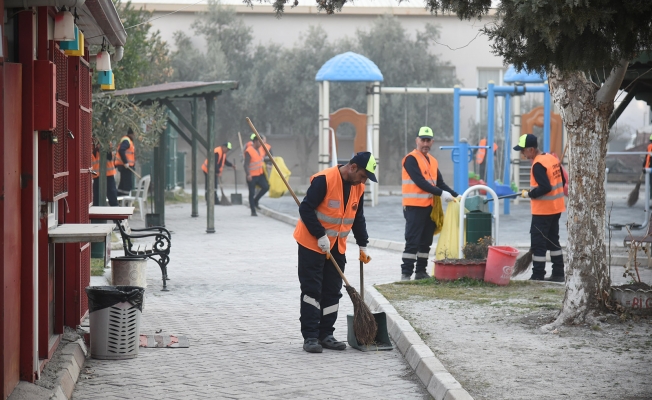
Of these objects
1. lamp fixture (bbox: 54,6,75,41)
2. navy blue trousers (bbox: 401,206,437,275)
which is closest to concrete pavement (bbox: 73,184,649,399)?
navy blue trousers (bbox: 401,206,437,275)

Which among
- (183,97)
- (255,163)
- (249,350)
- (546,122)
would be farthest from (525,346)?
(546,122)

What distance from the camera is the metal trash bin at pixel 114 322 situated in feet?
24.4

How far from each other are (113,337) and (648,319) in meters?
4.67

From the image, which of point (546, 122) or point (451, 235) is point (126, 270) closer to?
point (451, 235)

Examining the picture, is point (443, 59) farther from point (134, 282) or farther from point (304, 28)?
point (134, 282)

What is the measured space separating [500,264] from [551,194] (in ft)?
4.17

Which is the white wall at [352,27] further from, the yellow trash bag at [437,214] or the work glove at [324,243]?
the work glove at [324,243]

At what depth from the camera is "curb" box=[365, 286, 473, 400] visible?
6.23 m

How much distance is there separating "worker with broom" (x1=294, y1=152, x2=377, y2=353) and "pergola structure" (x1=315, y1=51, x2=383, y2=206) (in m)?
16.9

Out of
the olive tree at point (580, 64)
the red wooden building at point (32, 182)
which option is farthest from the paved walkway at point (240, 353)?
the olive tree at point (580, 64)

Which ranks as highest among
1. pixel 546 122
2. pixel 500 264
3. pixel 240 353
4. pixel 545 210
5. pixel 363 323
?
pixel 546 122

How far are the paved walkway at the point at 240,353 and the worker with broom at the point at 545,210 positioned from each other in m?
1.89

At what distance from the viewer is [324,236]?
7.76 metres

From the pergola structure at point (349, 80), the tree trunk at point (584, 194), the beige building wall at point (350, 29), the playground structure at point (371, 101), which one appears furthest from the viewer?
the beige building wall at point (350, 29)
